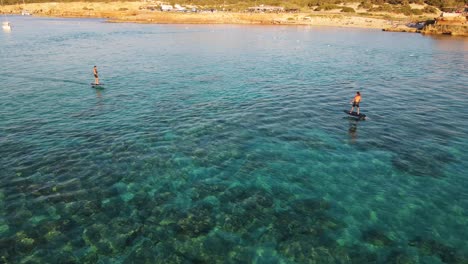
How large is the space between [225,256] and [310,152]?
14.5m

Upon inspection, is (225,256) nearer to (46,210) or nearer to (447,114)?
(46,210)

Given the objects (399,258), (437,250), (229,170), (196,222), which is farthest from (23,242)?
(437,250)

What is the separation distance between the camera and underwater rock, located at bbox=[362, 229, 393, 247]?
18156 mm

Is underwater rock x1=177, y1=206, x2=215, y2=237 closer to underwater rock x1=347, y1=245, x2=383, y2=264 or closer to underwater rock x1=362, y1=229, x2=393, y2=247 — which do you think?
underwater rock x1=347, y1=245, x2=383, y2=264

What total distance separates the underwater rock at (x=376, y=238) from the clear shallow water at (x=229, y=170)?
6cm

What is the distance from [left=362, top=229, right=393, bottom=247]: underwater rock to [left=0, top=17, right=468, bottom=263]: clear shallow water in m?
0.06

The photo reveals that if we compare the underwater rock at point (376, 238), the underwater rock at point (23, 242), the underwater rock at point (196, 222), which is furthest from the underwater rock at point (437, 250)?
the underwater rock at point (23, 242)

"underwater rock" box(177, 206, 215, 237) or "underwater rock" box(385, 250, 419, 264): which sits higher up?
"underwater rock" box(177, 206, 215, 237)

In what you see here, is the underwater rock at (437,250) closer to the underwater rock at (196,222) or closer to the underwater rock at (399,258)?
the underwater rock at (399,258)

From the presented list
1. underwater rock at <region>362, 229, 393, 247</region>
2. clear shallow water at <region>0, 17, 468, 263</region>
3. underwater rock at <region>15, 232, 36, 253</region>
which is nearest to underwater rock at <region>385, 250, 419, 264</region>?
clear shallow water at <region>0, 17, 468, 263</region>

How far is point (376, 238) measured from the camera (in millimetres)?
18562

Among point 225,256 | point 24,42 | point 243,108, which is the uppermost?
point 24,42

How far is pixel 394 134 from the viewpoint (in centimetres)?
3256

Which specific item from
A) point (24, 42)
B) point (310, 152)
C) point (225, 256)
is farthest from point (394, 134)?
point (24, 42)
